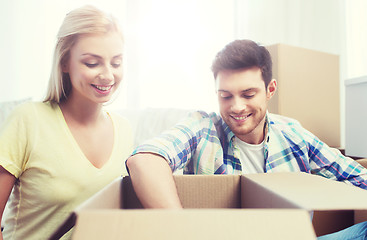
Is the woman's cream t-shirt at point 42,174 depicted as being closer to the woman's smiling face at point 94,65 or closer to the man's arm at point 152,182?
the woman's smiling face at point 94,65

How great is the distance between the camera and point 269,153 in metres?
0.94

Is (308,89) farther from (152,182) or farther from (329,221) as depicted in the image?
(152,182)

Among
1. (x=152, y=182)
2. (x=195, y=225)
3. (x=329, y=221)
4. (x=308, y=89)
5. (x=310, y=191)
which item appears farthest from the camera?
(x=308, y=89)

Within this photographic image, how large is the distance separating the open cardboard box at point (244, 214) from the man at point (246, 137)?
0.31 metres

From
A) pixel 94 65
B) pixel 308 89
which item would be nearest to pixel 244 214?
pixel 94 65

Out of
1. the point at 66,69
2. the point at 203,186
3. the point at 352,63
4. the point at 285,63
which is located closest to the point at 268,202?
the point at 203,186

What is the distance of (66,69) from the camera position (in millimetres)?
887

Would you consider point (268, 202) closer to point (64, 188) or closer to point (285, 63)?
point (64, 188)

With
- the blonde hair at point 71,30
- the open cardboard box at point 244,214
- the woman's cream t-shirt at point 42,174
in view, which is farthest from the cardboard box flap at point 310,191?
the blonde hair at point 71,30

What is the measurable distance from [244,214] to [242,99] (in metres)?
0.64

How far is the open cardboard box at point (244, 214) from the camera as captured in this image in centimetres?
29

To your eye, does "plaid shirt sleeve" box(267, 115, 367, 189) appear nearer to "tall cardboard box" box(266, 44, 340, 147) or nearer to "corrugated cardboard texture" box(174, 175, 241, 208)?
"corrugated cardboard texture" box(174, 175, 241, 208)

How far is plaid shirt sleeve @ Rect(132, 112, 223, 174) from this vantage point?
31.1 inches

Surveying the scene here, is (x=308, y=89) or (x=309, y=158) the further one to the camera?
(x=308, y=89)
